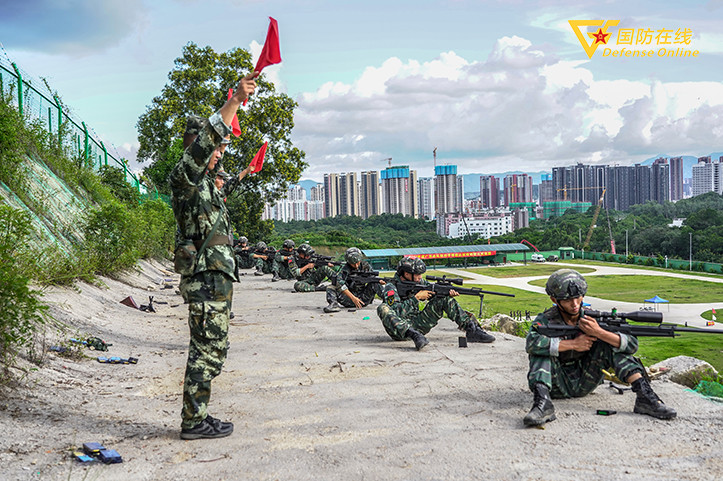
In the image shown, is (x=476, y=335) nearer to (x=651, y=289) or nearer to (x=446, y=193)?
(x=651, y=289)

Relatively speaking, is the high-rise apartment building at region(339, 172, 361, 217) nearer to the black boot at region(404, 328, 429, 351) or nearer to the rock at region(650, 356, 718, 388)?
the black boot at region(404, 328, 429, 351)

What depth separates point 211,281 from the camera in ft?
13.6

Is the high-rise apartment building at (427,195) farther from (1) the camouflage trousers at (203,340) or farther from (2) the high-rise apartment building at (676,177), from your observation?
(1) the camouflage trousers at (203,340)

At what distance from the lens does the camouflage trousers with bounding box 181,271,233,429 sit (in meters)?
4.05

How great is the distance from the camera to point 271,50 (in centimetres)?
369

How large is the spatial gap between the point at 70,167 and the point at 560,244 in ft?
283

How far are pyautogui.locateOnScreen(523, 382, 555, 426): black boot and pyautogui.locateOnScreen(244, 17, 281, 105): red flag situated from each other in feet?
10.1

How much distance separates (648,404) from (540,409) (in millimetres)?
878

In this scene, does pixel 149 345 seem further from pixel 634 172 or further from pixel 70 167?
pixel 634 172

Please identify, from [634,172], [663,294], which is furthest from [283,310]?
[634,172]

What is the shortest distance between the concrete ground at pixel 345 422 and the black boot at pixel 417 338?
0.37ft

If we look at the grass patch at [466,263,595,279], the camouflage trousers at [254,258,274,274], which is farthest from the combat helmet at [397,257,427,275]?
the grass patch at [466,263,595,279]

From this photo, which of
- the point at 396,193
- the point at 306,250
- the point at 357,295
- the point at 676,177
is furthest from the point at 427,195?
the point at 357,295

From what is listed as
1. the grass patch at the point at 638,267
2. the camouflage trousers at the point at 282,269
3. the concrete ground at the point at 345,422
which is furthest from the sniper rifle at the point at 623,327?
the grass patch at the point at 638,267
